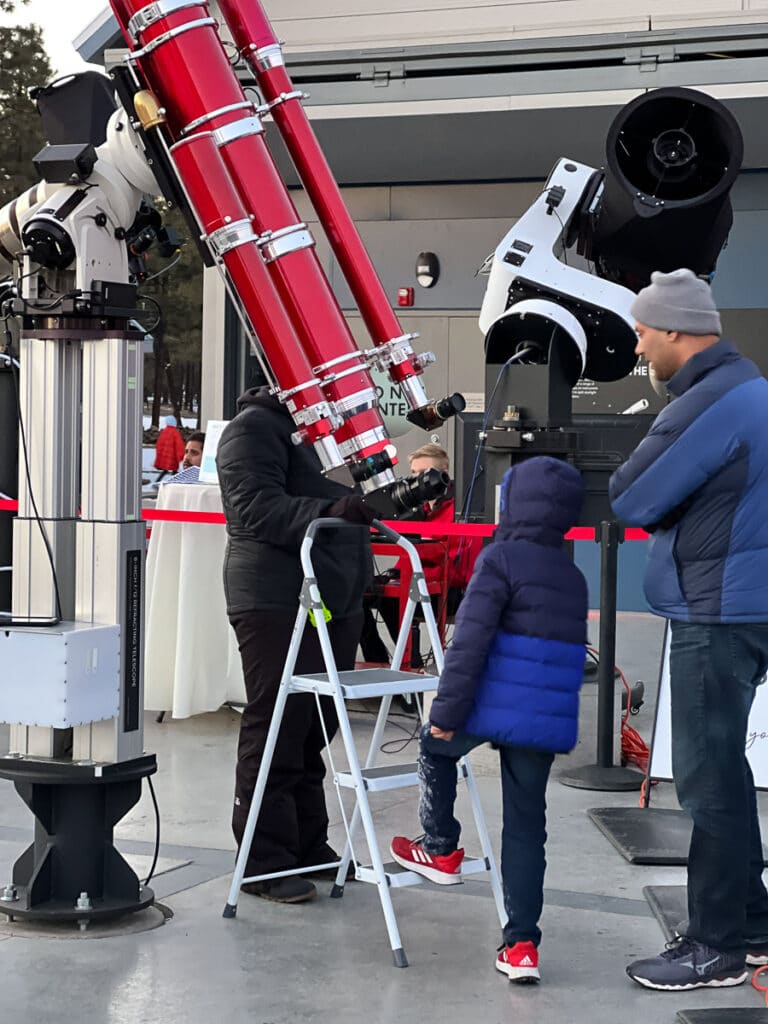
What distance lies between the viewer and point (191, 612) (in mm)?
8023

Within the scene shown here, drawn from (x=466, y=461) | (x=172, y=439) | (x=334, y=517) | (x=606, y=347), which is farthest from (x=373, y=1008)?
(x=172, y=439)

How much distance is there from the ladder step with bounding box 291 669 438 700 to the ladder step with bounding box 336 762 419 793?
240mm

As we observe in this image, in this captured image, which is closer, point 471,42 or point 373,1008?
point 373,1008

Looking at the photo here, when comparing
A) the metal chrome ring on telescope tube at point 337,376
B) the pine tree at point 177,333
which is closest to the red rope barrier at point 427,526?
the metal chrome ring on telescope tube at point 337,376

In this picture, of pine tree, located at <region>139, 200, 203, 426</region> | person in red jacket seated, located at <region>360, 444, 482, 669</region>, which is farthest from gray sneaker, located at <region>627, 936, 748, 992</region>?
pine tree, located at <region>139, 200, 203, 426</region>

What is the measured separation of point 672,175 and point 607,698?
247 cm

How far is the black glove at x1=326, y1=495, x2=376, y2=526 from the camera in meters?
4.65

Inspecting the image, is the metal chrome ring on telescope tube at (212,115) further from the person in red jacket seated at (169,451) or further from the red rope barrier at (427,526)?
the person in red jacket seated at (169,451)

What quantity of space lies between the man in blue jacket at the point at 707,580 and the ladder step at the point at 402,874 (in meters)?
0.56

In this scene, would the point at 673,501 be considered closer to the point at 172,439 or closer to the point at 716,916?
the point at 716,916

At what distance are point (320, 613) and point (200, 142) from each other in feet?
4.78

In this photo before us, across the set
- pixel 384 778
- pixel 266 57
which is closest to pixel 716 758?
pixel 384 778

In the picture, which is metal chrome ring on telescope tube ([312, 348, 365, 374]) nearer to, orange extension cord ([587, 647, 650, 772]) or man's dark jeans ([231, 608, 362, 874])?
man's dark jeans ([231, 608, 362, 874])

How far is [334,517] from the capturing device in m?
4.75
